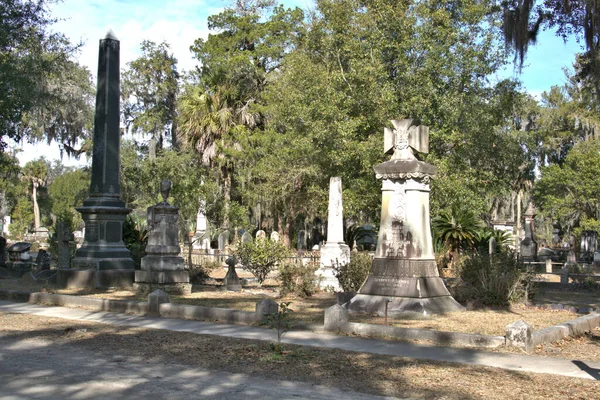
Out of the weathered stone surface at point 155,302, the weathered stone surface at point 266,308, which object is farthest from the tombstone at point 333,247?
the weathered stone surface at point 266,308

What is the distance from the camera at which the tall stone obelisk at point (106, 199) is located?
18.9m

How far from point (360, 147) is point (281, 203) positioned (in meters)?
13.1

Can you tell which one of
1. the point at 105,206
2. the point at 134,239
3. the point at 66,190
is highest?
the point at 66,190

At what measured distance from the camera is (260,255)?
2039cm

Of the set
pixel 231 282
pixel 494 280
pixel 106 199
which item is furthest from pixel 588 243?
pixel 106 199

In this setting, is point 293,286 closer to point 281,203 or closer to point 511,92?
point 511,92

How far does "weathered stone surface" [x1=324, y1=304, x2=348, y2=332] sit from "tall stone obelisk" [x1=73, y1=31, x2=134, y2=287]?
9810 mm

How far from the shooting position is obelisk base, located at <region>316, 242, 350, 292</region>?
19.3 m

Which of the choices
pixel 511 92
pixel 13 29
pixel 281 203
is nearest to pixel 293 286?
pixel 13 29

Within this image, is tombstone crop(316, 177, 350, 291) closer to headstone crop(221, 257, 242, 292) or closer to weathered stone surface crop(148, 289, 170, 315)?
headstone crop(221, 257, 242, 292)

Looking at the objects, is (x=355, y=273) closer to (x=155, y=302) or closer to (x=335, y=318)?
(x=155, y=302)

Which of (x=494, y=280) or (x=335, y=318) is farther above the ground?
(x=494, y=280)

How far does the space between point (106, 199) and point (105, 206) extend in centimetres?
28

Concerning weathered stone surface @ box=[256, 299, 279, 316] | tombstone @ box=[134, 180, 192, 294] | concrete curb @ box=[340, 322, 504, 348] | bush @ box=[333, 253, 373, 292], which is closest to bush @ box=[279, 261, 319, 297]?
bush @ box=[333, 253, 373, 292]
